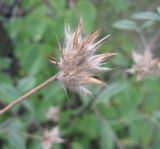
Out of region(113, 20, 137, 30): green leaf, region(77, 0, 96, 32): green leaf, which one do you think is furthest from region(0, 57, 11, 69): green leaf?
region(113, 20, 137, 30): green leaf

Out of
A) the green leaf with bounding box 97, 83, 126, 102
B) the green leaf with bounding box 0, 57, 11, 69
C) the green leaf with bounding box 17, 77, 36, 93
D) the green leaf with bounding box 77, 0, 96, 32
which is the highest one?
the green leaf with bounding box 77, 0, 96, 32

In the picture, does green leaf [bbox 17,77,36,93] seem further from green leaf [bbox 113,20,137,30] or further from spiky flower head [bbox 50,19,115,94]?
spiky flower head [bbox 50,19,115,94]

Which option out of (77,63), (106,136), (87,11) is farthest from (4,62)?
(77,63)

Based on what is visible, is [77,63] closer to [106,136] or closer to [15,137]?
[15,137]

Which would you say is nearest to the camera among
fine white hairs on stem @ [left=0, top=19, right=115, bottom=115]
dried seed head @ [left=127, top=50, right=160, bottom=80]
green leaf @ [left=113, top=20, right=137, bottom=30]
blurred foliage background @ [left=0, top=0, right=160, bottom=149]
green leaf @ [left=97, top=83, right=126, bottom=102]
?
fine white hairs on stem @ [left=0, top=19, right=115, bottom=115]

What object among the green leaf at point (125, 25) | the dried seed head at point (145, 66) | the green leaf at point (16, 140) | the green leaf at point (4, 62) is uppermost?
the green leaf at point (4, 62)

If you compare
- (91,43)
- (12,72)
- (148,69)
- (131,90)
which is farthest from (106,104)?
(91,43)

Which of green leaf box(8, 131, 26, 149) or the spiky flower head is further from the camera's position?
green leaf box(8, 131, 26, 149)

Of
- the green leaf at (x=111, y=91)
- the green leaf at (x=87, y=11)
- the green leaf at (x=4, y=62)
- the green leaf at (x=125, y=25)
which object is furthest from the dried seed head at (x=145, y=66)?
the green leaf at (x=4, y=62)

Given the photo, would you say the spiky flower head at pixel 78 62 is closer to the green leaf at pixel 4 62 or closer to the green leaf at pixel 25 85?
the green leaf at pixel 25 85

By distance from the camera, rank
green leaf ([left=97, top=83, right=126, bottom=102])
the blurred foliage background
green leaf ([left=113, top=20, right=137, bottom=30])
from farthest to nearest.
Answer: the blurred foliage background < green leaf ([left=97, top=83, right=126, bottom=102]) < green leaf ([left=113, top=20, right=137, bottom=30])
